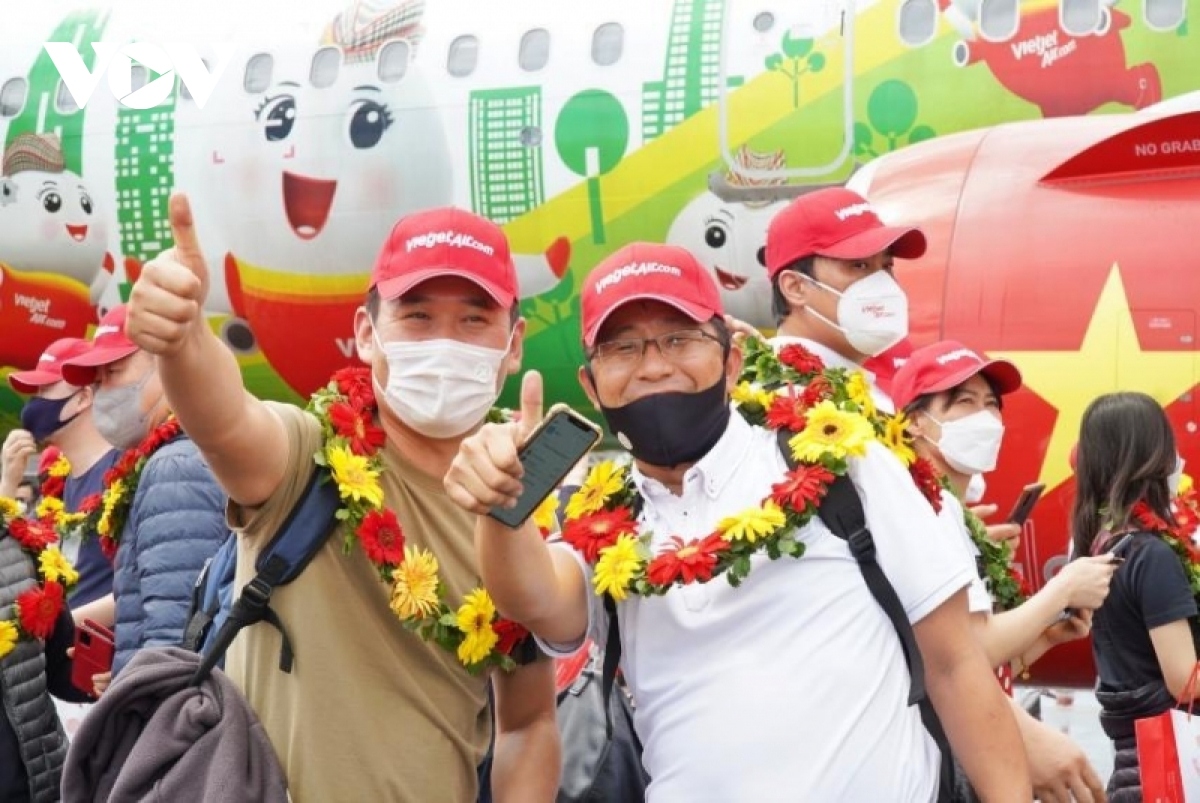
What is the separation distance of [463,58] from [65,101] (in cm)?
335

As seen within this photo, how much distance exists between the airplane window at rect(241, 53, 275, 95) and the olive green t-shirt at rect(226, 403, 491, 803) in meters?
10.4

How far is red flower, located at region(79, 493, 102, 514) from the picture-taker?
192 inches

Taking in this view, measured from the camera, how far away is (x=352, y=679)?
8.80 ft

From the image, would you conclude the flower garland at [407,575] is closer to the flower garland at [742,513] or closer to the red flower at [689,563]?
the flower garland at [742,513]

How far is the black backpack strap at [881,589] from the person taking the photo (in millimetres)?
2537

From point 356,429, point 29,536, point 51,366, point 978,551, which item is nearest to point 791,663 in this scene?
point 356,429

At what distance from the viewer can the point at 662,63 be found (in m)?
11.7

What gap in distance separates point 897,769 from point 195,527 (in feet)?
6.36

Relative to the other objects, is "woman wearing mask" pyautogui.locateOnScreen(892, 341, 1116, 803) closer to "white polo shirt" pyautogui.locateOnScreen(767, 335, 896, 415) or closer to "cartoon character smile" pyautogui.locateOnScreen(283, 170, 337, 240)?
"white polo shirt" pyautogui.locateOnScreen(767, 335, 896, 415)

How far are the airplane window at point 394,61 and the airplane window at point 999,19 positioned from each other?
4.11 meters

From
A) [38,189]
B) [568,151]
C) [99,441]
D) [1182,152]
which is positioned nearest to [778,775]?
[99,441]

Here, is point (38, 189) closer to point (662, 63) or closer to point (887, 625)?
point (662, 63)

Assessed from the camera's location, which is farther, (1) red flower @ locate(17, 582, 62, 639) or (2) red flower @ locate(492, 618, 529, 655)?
(1) red flower @ locate(17, 582, 62, 639)

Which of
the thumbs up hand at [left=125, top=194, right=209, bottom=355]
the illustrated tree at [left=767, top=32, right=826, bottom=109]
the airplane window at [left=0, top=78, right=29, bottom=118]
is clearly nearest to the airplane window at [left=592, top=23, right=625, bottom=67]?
the illustrated tree at [left=767, top=32, right=826, bottom=109]
